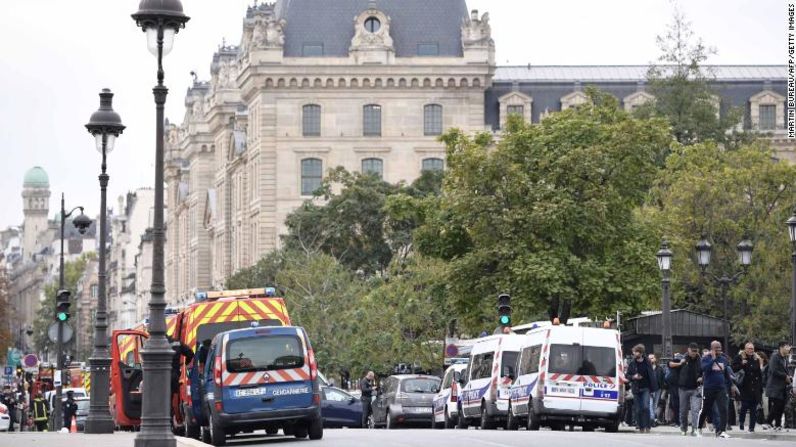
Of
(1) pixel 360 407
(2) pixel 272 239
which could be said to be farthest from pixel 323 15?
(1) pixel 360 407

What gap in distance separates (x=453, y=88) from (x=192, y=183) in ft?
136

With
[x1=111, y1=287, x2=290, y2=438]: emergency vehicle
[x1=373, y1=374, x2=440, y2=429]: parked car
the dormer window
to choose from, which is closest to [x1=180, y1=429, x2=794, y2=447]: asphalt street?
[x1=111, y1=287, x2=290, y2=438]: emergency vehicle

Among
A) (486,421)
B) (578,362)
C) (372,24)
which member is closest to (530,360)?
(578,362)

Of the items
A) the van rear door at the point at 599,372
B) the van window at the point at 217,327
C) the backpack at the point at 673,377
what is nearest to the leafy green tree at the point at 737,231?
the backpack at the point at 673,377

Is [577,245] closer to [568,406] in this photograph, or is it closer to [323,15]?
[568,406]

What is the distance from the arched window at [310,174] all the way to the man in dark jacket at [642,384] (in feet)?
214

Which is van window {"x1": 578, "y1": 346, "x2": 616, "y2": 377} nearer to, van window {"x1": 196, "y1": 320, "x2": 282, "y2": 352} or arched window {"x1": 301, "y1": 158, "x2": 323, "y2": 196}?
van window {"x1": 196, "y1": 320, "x2": 282, "y2": 352}

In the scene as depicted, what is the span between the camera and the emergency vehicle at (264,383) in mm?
35531

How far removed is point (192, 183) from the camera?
14575cm

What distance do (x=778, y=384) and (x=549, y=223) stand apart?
22267 mm

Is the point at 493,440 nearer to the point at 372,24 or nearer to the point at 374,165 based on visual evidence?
the point at 372,24

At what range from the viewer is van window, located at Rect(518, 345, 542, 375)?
42.5 m

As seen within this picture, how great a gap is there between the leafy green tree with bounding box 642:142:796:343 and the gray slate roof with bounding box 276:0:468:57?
112 ft

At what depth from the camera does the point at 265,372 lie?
35594mm
